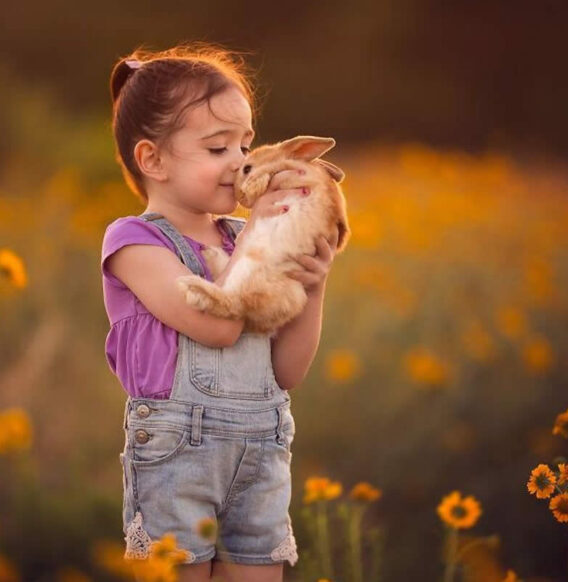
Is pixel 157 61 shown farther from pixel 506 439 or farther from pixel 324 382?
pixel 506 439

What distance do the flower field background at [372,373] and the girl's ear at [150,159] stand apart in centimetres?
91

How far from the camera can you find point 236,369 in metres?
1.89

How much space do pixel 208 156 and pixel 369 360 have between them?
6.58ft

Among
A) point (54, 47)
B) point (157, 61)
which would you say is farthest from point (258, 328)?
point (54, 47)

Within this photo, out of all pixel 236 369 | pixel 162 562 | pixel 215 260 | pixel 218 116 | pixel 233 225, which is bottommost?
pixel 162 562

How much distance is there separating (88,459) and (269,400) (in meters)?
1.52

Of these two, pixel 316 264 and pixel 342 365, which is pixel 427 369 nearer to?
pixel 342 365

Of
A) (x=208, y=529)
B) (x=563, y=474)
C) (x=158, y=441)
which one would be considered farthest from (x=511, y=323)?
(x=208, y=529)

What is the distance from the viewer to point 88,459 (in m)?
3.28

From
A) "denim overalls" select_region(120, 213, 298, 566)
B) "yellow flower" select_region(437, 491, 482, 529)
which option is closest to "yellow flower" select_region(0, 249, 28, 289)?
"denim overalls" select_region(120, 213, 298, 566)

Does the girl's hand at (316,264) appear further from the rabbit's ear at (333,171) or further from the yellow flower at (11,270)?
the yellow flower at (11,270)

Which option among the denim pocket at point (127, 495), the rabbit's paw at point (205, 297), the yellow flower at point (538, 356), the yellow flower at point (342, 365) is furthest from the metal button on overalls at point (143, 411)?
the yellow flower at point (538, 356)

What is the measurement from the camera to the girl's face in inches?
77.0

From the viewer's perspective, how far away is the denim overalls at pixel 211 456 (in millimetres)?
1825
